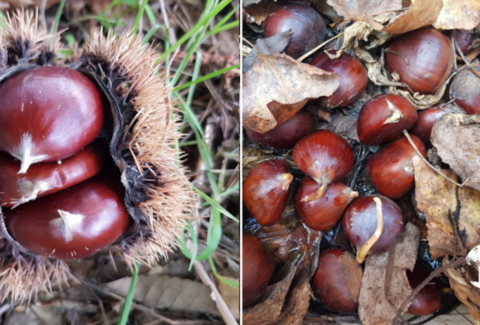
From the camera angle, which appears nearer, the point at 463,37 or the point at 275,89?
the point at 275,89

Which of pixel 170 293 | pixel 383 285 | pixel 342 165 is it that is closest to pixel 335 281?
pixel 383 285

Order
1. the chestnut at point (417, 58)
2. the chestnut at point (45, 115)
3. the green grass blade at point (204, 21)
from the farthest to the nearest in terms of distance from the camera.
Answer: the green grass blade at point (204, 21) < the chestnut at point (417, 58) < the chestnut at point (45, 115)

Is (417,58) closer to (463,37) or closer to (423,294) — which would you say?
(463,37)

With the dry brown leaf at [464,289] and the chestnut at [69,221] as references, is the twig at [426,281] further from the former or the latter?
the chestnut at [69,221]

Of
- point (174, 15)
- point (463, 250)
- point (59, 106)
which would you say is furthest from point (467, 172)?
point (174, 15)

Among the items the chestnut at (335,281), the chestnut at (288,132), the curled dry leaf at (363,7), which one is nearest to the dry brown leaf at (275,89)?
the chestnut at (288,132)

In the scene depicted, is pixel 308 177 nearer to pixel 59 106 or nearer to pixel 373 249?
pixel 373 249

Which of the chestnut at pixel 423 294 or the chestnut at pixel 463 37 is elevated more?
the chestnut at pixel 463 37
